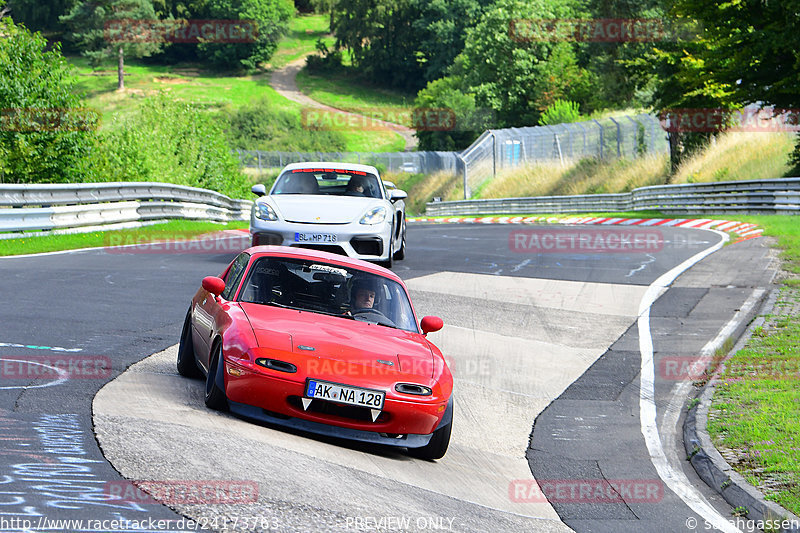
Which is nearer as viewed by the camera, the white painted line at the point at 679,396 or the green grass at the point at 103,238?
the white painted line at the point at 679,396

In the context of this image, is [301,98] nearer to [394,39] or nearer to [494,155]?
[394,39]

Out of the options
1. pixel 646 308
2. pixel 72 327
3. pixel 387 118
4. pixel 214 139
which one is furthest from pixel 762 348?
pixel 387 118

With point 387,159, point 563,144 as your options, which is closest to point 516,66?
point 387,159

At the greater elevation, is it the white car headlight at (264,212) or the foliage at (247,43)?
the white car headlight at (264,212)

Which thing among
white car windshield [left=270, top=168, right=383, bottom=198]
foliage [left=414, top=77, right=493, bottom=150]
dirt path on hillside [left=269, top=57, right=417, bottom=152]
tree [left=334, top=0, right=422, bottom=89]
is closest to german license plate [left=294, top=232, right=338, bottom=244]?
white car windshield [left=270, top=168, right=383, bottom=198]

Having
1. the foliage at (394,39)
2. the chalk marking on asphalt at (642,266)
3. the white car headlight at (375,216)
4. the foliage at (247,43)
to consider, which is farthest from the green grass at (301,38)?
the white car headlight at (375,216)

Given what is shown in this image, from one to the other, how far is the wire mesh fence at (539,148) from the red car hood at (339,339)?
129ft

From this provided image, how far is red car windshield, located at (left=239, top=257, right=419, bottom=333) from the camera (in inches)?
305

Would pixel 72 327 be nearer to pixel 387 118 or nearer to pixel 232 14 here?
pixel 387 118

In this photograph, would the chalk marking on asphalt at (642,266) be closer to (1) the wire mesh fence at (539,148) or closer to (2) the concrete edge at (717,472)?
(2) the concrete edge at (717,472)

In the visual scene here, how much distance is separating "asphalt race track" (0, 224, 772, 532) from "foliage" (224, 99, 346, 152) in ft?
288

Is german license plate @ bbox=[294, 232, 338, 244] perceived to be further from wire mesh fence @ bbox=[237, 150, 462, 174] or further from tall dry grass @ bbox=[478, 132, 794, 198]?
wire mesh fence @ bbox=[237, 150, 462, 174]

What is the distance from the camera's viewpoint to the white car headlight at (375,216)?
47.3 feet

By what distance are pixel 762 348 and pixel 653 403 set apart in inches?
79.7
